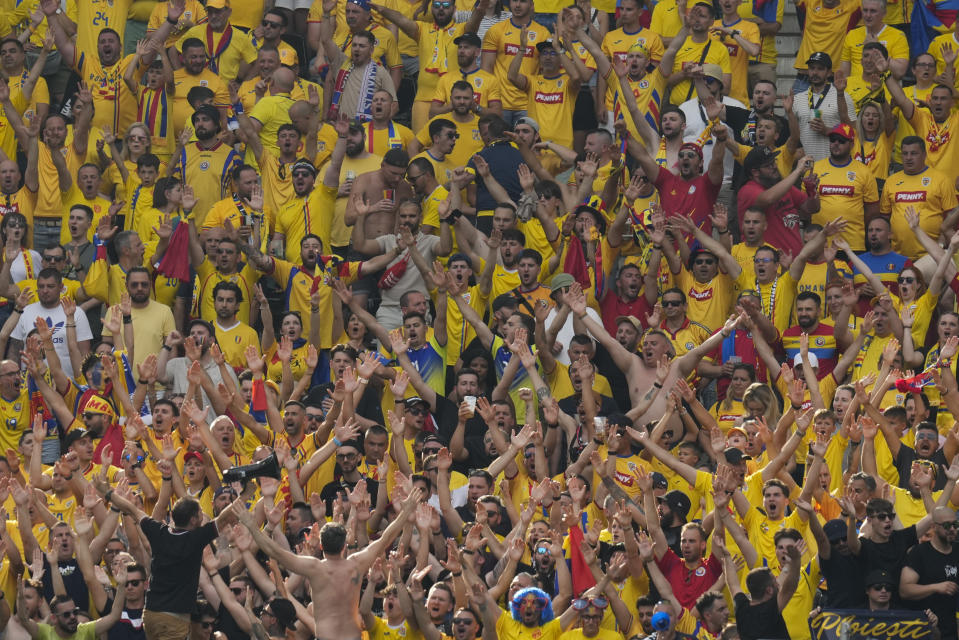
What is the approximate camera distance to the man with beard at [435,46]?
2094 cm

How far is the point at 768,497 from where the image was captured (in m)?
15.0

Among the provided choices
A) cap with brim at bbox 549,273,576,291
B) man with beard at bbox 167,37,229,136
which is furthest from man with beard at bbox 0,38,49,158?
cap with brim at bbox 549,273,576,291

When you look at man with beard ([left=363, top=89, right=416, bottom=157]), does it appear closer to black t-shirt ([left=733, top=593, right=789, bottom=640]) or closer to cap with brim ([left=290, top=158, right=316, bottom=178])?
cap with brim ([left=290, top=158, right=316, bottom=178])

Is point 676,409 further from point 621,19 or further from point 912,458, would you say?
point 621,19

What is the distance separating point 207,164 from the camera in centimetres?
2019

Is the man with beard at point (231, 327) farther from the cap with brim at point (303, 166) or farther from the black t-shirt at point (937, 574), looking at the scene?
the black t-shirt at point (937, 574)

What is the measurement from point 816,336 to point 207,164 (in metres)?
6.04

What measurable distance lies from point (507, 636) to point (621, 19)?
27.2 ft

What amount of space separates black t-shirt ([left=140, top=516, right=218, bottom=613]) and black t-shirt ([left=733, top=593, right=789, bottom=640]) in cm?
358

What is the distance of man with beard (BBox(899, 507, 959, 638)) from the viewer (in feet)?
46.6

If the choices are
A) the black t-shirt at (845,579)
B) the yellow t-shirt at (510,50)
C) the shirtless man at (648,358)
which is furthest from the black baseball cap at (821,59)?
the black t-shirt at (845,579)

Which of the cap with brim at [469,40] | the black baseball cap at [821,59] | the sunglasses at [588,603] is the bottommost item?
the sunglasses at [588,603]

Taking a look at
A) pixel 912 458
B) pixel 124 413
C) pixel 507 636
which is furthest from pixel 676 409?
pixel 124 413

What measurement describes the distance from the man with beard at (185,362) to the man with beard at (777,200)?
4.85 metres
